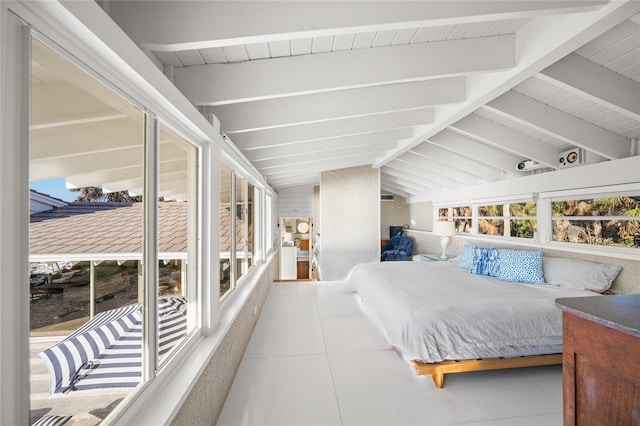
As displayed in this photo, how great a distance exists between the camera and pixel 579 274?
3.02m

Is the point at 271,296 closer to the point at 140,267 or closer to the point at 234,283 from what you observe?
the point at 234,283

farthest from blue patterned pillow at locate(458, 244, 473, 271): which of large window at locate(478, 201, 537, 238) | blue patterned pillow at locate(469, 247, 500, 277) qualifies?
large window at locate(478, 201, 537, 238)

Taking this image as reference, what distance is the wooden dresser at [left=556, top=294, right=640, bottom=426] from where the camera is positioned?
92 centimetres

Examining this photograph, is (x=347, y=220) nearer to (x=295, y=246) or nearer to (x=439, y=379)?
(x=295, y=246)

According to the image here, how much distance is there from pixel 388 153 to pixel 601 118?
2.62 metres

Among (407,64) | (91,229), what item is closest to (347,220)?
(407,64)

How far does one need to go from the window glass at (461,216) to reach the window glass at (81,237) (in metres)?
5.73

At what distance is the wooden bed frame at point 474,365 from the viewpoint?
226cm

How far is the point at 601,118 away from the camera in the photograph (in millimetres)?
2635

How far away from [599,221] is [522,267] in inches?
37.0

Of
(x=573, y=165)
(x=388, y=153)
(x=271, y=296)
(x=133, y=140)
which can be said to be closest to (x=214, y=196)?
(x=133, y=140)

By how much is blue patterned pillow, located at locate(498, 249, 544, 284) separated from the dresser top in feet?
8.03

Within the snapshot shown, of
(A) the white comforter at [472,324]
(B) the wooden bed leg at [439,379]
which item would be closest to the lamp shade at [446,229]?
(A) the white comforter at [472,324]

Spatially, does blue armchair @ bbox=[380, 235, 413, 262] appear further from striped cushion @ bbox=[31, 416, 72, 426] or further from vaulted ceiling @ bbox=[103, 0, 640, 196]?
striped cushion @ bbox=[31, 416, 72, 426]
